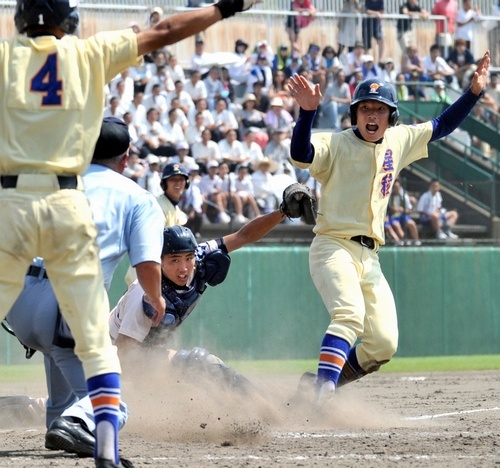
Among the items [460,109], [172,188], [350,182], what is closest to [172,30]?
[350,182]

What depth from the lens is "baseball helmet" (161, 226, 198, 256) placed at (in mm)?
7387

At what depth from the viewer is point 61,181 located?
4656 millimetres

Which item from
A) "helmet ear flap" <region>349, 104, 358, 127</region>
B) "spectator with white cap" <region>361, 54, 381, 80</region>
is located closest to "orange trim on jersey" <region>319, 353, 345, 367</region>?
"helmet ear flap" <region>349, 104, 358, 127</region>

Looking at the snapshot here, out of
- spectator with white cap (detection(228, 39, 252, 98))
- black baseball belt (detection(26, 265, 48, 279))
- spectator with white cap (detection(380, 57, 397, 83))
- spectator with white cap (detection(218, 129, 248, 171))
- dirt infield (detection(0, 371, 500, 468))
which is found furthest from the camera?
spectator with white cap (detection(380, 57, 397, 83))

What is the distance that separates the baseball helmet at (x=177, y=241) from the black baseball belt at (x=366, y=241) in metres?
1.16

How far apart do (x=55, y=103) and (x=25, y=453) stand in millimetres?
2262

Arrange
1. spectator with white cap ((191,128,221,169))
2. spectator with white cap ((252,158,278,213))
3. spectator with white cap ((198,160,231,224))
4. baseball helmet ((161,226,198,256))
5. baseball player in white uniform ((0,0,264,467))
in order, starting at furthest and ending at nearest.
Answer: spectator with white cap ((191,128,221,169)) → spectator with white cap ((252,158,278,213)) → spectator with white cap ((198,160,231,224)) → baseball helmet ((161,226,198,256)) → baseball player in white uniform ((0,0,264,467))

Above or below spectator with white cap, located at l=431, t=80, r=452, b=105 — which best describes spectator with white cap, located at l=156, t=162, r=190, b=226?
above

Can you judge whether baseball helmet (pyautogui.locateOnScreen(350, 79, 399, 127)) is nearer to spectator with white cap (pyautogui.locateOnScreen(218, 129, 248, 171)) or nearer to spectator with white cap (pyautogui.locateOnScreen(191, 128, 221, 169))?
spectator with white cap (pyautogui.locateOnScreen(191, 128, 221, 169))

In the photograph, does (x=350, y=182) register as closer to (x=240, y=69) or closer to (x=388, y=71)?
(x=240, y=69)

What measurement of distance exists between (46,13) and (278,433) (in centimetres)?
321

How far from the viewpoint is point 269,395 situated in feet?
A: 25.9

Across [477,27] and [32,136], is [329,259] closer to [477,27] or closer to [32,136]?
[32,136]

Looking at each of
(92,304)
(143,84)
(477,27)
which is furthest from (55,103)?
(477,27)
